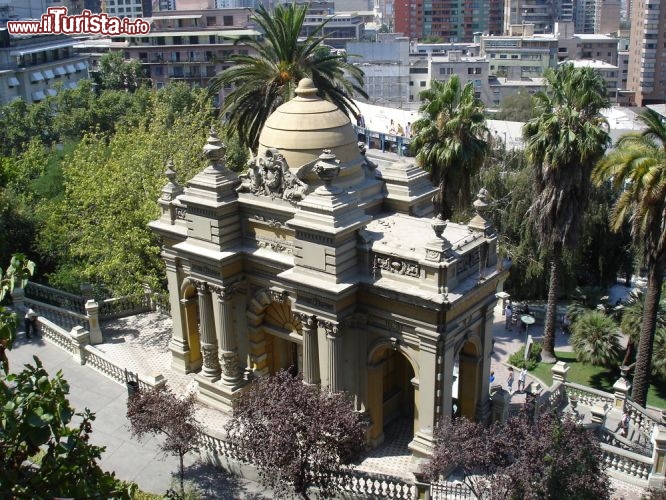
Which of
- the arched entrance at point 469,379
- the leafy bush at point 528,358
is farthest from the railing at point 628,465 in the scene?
the leafy bush at point 528,358

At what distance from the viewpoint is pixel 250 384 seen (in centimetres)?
2495

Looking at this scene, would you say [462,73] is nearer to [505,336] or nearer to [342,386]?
[505,336]

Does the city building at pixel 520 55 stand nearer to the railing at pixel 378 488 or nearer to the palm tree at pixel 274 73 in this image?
the palm tree at pixel 274 73

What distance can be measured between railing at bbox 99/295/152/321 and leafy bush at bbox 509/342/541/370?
58.2 feet

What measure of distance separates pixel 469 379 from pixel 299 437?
22.1 feet

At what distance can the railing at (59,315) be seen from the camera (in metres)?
32.7

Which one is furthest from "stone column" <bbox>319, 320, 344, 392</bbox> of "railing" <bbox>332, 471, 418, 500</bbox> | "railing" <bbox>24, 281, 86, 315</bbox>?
"railing" <bbox>24, 281, 86, 315</bbox>

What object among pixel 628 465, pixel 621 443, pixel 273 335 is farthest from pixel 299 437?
pixel 621 443

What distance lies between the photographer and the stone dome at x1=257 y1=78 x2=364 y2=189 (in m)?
22.8

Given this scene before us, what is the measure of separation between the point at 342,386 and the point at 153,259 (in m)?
14.7

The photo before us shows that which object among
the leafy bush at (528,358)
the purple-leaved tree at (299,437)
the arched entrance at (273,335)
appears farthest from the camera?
the leafy bush at (528,358)

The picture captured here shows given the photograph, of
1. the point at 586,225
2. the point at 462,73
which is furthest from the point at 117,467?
the point at 462,73

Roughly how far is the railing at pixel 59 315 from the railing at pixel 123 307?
3.15 feet

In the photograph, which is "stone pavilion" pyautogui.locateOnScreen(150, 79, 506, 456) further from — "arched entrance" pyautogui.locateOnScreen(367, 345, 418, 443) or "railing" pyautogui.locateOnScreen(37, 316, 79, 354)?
"railing" pyautogui.locateOnScreen(37, 316, 79, 354)
